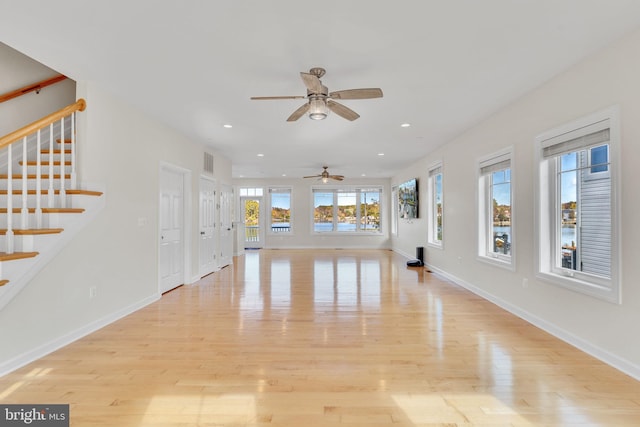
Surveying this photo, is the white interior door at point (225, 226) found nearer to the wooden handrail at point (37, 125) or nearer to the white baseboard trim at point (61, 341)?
the white baseboard trim at point (61, 341)

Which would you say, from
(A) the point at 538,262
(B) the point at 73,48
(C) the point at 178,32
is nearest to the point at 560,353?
(A) the point at 538,262

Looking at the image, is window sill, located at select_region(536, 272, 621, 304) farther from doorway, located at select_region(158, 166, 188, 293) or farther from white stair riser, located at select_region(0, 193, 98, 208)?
doorway, located at select_region(158, 166, 188, 293)

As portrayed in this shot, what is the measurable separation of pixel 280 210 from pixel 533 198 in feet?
29.9

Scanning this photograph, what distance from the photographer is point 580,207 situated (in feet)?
10.4

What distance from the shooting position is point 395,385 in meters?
2.36

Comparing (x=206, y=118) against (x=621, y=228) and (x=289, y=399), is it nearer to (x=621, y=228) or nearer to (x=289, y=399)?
(x=289, y=399)

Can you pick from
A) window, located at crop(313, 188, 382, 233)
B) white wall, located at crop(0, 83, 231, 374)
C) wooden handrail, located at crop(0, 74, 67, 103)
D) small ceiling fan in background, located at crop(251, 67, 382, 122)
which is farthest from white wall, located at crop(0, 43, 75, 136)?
window, located at crop(313, 188, 382, 233)

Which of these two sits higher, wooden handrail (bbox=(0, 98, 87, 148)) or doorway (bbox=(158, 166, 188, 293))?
wooden handrail (bbox=(0, 98, 87, 148))

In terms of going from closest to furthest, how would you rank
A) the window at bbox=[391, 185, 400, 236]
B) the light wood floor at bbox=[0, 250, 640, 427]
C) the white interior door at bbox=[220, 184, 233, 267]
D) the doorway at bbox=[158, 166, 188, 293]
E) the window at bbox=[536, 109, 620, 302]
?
the light wood floor at bbox=[0, 250, 640, 427]
the window at bbox=[536, 109, 620, 302]
the doorway at bbox=[158, 166, 188, 293]
the white interior door at bbox=[220, 184, 233, 267]
the window at bbox=[391, 185, 400, 236]

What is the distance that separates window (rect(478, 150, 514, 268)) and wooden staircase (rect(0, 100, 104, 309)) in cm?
512

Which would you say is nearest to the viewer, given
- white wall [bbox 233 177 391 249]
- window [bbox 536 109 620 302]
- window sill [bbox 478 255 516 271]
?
window [bbox 536 109 620 302]

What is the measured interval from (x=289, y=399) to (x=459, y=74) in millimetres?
3394

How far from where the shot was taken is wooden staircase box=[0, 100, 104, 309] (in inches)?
99.0

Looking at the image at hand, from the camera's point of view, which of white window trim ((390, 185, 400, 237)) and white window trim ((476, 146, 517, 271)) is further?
white window trim ((390, 185, 400, 237))
